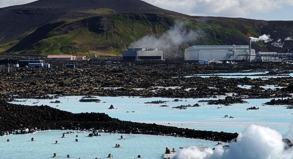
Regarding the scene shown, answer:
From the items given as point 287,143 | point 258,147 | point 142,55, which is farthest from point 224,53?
point 258,147

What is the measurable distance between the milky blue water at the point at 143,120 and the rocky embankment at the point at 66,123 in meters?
0.92

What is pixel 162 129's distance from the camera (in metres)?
33.8

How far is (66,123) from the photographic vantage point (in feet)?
119

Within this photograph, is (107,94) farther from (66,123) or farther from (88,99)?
(66,123)

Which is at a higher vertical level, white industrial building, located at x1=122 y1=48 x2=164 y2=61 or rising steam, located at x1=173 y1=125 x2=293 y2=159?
white industrial building, located at x1=122 y1=48 x2=164 y2=61

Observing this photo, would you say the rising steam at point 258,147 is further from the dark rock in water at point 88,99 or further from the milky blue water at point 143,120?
the dark rock in water at point 88,99

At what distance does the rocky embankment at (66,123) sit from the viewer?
33.2 meters

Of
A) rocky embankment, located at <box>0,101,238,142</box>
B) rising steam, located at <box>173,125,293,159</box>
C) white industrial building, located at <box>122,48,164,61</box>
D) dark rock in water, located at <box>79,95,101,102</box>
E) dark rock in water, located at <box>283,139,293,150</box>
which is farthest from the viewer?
white industrial building, located at <box>122,48,164,61</box>

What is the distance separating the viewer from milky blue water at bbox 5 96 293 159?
29.4 metres

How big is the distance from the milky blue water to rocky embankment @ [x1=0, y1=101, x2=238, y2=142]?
3.00 ft

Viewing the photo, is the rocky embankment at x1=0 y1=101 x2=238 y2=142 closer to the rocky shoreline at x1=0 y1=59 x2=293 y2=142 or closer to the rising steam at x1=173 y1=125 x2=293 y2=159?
the rocky shoreline at x1=0 y1=59 x2=293 y2=142

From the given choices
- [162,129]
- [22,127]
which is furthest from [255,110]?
[22,127]

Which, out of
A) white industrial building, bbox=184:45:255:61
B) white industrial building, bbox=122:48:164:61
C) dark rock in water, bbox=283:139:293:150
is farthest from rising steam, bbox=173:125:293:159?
white industrial building, bbox=122:48:164:61

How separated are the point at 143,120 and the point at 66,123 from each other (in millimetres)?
6036
